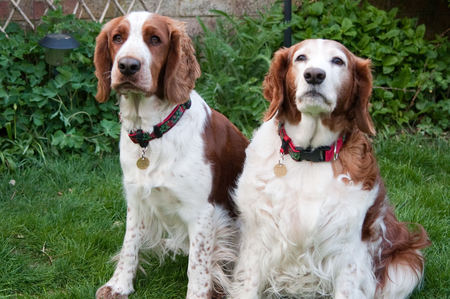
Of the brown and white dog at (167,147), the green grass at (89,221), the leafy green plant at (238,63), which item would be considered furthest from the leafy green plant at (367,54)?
the brown and white dog at (167,147)

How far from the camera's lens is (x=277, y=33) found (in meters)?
5.37

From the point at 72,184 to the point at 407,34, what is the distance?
3389 mm

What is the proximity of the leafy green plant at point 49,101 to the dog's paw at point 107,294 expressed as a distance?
182 cm

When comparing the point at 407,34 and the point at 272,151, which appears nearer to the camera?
the point at 272,151

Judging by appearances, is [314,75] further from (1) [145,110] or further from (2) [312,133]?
(1) [145,110]

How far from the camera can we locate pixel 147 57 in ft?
9.12

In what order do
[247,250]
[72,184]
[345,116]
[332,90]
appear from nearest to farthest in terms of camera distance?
[332,90], [345,116], [247,250], [72,184]

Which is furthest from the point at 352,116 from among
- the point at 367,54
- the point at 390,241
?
the point at 367,54

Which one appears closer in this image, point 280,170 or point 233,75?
point 280,170

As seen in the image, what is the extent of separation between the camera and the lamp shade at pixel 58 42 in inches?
184

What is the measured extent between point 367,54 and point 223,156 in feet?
9.21

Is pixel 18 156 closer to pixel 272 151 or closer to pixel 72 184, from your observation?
pixel 72 184

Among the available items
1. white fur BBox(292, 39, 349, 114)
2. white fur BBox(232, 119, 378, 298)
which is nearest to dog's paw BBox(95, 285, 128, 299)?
white fur BBox(232, 119, 378, 298)

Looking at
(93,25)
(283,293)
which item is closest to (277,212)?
(283,293)
